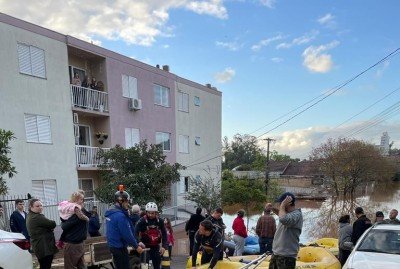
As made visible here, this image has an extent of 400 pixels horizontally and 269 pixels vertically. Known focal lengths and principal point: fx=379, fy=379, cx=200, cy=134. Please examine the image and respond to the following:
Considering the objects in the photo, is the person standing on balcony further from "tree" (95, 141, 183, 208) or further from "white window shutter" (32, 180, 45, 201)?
"white window shutter" (32, 180, 45, 201)

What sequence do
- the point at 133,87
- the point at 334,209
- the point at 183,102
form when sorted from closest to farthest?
the point at 133,87, the point at 183,102, the point at 334,209

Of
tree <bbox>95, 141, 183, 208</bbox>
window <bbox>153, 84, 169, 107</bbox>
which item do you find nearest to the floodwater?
window <bbox>153, 84, 169, 107</bbox>

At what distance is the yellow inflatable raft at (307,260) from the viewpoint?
6.74 m

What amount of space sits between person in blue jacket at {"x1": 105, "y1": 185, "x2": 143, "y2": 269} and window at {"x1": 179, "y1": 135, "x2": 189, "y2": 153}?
63.9 feet

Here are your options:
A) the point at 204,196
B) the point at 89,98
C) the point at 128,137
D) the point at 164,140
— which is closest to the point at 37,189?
the point at 89,98

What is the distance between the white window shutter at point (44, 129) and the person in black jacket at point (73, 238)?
33.7ft

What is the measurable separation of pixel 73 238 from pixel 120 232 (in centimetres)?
108

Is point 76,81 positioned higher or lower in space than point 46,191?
higher

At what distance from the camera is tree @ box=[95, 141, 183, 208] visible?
45.3ft

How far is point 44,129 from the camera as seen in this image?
15578 millimetres

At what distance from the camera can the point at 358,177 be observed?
43562 mm

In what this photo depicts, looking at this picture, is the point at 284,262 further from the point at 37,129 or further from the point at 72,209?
the point at 37,129

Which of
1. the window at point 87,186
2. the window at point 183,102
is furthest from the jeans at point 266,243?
the window at point 183,102

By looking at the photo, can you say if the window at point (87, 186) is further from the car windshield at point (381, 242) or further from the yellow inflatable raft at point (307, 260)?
the car windshield at point (381, 242)
